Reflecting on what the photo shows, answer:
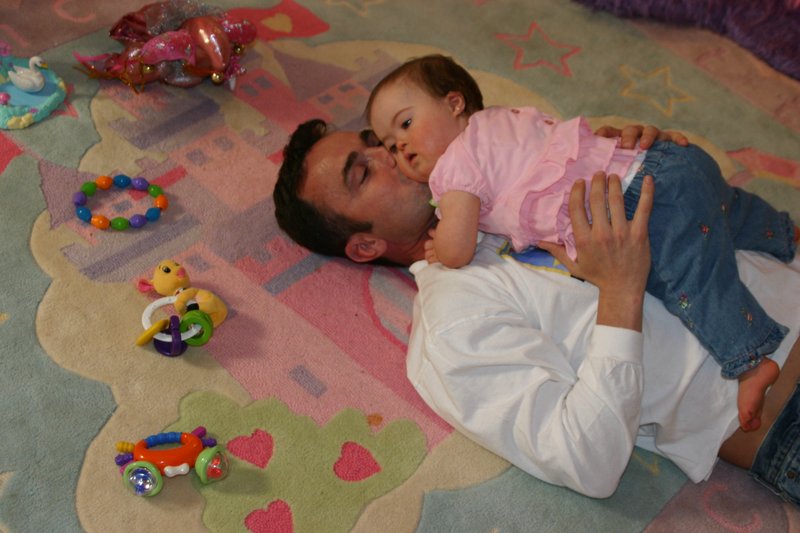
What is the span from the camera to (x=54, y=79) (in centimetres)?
200

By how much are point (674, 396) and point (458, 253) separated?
440mm

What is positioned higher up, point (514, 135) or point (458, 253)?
point (514, 135)

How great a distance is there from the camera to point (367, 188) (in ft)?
5.24

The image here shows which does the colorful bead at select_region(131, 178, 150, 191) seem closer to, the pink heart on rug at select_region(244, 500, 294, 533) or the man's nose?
the man's nose

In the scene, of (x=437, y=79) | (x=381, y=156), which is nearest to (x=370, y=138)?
(x=381, y=156)

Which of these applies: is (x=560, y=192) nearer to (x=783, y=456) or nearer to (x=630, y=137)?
(x=630, y=137)

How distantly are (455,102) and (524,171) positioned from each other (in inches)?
7.8

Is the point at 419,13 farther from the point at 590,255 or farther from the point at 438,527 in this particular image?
the point at 438,527

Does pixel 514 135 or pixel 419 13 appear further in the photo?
pixel 419 13

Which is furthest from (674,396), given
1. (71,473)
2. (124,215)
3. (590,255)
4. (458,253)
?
(124,215)

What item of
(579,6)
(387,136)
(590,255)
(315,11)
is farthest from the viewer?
(579,6)

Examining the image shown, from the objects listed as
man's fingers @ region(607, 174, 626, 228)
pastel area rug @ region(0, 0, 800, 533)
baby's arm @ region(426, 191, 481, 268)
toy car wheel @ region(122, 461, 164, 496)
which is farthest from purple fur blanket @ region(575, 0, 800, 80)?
toy car wheel @ region(122, 461, 164, 496)

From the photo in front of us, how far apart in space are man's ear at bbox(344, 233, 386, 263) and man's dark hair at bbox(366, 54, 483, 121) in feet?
0.77

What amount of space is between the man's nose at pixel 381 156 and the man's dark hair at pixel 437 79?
65 mm
